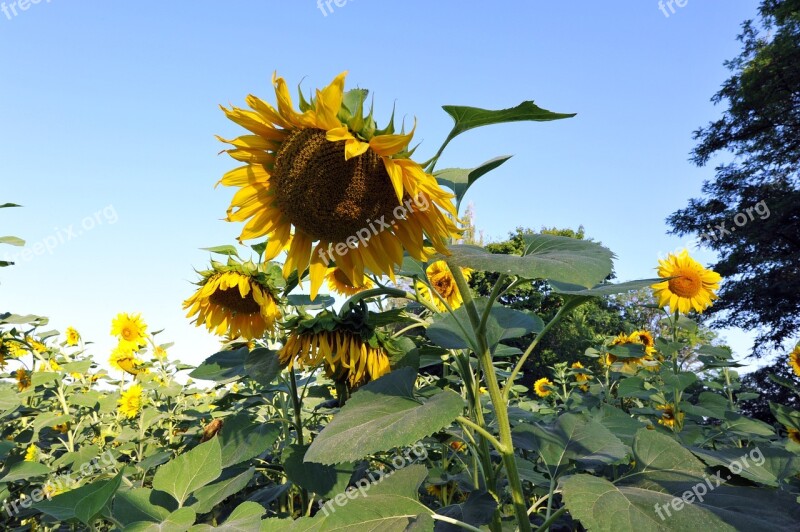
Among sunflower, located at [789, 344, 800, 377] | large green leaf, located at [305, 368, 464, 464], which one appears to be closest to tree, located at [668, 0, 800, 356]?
sunflower, located at [789, 344, 800, 377]

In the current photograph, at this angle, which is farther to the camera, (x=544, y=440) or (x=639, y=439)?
(x=544, y=440)

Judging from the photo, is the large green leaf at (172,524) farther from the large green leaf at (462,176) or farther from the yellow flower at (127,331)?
the yellow flower at (127,331)

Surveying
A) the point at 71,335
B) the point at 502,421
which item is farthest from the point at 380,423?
the point at 71,335

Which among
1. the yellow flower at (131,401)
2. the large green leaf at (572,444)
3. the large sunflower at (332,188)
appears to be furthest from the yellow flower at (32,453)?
the large green leaf at (572,444)

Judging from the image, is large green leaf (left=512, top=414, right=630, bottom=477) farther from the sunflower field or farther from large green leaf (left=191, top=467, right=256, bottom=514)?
large green leaf (left=191, top=467, right=256, bottom=514)

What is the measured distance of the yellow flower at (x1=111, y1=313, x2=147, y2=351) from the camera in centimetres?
413

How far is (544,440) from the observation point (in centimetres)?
131

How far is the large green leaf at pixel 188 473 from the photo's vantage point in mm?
1079

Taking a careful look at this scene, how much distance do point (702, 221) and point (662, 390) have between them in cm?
1645

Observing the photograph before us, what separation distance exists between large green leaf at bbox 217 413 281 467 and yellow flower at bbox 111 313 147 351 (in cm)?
296

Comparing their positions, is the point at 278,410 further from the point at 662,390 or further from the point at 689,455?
the point at 662,390

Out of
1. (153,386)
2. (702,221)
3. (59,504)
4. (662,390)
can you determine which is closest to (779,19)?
(702,221)

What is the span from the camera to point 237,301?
6.37 ft

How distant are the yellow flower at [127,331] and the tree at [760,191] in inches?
563
